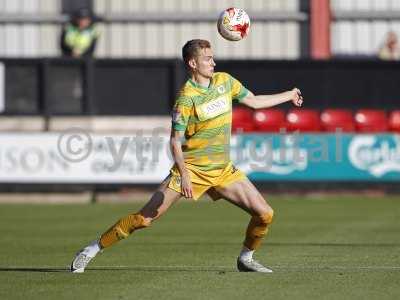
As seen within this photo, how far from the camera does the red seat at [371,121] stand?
24.3m

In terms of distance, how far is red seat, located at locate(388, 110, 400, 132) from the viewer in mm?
24188

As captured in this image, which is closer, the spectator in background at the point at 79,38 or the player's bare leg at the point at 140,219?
the player's bare leg at the point at 140,219

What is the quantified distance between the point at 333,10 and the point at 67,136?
Answer: 33.5 feet

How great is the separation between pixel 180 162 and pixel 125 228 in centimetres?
86

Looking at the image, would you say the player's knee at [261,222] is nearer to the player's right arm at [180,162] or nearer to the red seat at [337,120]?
the player's right arm at [180,162]

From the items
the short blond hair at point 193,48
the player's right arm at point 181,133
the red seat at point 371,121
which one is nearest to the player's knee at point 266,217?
the player's right arm at point 181,133

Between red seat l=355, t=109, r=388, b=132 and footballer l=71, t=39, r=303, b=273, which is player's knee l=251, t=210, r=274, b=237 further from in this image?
red seat l=355, t=109, r=388, b=132

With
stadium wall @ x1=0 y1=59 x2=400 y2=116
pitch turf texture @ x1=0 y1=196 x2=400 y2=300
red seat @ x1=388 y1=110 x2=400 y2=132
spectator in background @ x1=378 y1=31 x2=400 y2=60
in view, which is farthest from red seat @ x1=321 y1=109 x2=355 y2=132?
spectator in background @ x1=378 y1=31 x2=400 y2=60

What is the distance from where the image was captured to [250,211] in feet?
39.0

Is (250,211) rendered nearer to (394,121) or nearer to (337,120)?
(337,120)

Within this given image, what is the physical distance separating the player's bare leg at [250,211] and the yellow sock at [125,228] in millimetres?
770

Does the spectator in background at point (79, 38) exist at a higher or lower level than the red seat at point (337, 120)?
higher

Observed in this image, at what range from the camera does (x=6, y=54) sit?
32.8 metres

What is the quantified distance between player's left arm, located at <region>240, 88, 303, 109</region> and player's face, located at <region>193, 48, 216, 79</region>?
1.86 feet
